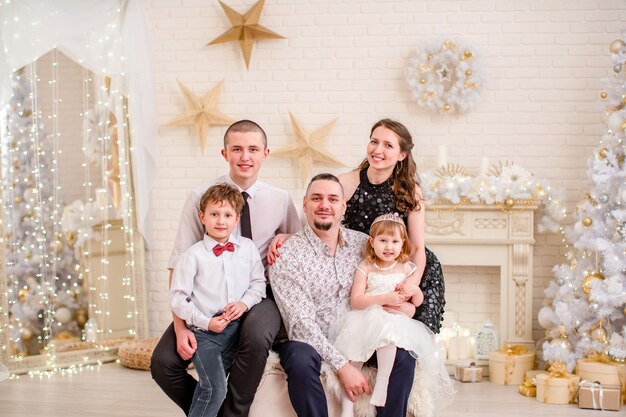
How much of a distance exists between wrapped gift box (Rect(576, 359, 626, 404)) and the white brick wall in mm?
968

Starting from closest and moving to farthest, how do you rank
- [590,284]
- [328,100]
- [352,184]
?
[352,184], [590,284], [328,100]

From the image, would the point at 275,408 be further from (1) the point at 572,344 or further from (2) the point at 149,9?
(2) the point at 149,9

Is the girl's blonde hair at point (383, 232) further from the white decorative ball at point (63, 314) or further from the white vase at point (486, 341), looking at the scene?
the white decorative ball at point (63, 314)

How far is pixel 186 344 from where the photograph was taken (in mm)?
2875

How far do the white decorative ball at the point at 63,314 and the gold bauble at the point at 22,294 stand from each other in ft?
0.85

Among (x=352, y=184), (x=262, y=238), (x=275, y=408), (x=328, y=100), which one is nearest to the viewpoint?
(x=275, y=408)

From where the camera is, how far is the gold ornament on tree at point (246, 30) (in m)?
5.56

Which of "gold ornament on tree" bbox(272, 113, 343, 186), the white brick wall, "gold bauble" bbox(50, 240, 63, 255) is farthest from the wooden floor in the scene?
"gold ornament on tree" bbox(272, 113, 343, 186)

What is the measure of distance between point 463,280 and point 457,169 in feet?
2.53

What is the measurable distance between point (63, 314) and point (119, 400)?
49.0 inches

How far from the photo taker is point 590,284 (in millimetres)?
4488

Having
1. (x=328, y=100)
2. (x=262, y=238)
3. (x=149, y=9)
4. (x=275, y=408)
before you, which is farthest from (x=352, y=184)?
(x=149, y=9)

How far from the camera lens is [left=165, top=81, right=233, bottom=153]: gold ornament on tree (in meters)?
5.66

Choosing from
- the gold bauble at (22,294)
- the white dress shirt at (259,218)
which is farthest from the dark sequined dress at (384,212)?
the gold bauble at (22,294)
